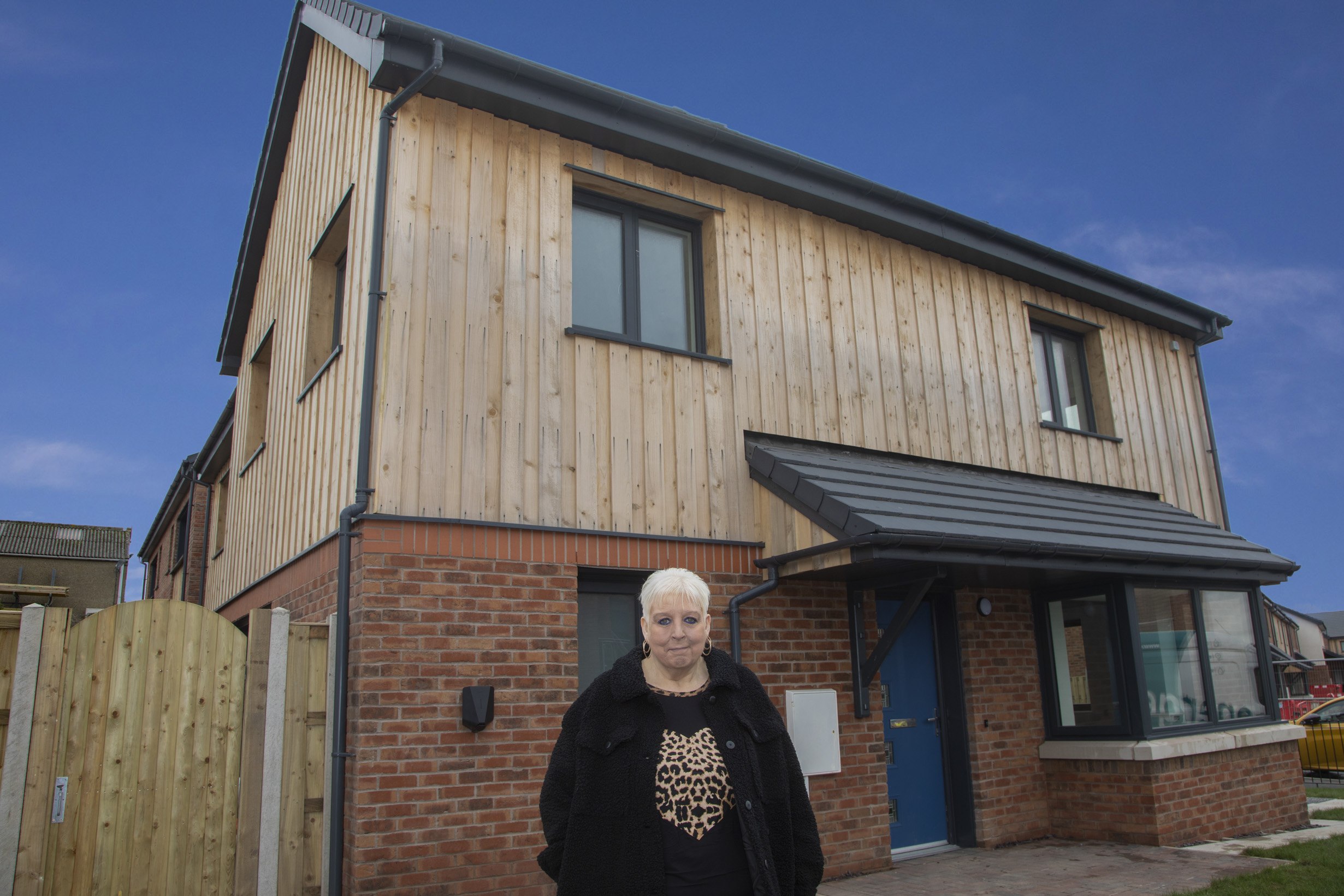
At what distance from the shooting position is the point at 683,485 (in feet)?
22.7

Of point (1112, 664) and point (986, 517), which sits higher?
point (986, 517)

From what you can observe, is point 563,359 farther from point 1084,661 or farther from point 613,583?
point 1084,661

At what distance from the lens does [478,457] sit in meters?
6.05

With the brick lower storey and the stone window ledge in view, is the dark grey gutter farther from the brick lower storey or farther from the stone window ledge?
the stone window ledge

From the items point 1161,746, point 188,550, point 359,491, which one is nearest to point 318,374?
point 359,491

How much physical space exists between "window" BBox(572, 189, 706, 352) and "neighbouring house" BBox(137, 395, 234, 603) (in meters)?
6.50

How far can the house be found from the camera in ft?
18.7

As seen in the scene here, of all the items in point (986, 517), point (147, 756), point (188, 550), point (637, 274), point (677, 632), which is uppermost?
point (637, 274)

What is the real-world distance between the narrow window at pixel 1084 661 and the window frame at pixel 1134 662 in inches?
1.9

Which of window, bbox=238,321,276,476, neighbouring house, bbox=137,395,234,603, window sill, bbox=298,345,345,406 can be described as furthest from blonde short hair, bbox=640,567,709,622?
neighbouring house, bbox=137,395,234,603

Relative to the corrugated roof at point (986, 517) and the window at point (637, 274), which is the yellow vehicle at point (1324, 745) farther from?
the window at point (637, 274)

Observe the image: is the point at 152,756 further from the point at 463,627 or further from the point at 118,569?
the point at 118,569

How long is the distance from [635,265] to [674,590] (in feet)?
15.8

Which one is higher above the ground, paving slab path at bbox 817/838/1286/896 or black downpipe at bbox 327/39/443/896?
black downpipe at bbox 327/39/443/896
